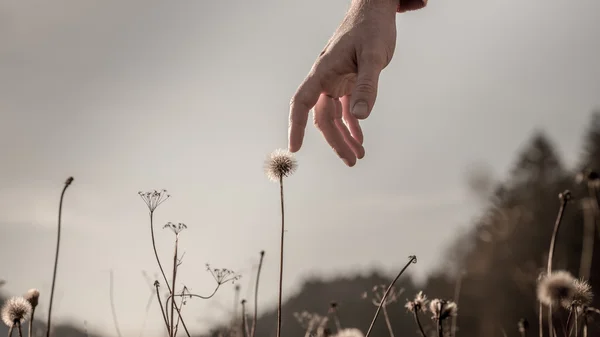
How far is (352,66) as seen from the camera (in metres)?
2.77

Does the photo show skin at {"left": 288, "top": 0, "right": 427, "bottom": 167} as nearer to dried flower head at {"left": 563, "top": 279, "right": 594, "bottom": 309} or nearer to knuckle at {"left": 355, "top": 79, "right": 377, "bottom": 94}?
knuckle at {"left": 355, "top": 79, "right": 377, "bottom": 94}

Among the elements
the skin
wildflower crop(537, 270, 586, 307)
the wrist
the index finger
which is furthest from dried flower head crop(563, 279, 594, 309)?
the wrist

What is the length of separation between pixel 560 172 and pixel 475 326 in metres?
9.14

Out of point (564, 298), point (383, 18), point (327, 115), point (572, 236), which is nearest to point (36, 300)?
point (327, 115)

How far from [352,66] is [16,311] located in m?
1.90

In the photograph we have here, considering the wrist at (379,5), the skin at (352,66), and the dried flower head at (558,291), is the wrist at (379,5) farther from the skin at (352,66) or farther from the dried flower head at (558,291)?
the dried flower head at (558,291)

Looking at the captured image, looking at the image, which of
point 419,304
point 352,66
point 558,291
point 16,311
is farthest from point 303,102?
point 16,311

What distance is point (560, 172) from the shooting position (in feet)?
106

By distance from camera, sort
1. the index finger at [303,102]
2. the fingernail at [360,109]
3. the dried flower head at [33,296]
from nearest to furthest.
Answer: the fingernail at [360,109] < the index finger at [303,102] < the dried flower head at [33,296]

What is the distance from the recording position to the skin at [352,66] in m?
2.54

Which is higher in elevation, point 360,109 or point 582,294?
point 360,109

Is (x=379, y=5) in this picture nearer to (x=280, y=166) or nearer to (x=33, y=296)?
(x=280, y=166)

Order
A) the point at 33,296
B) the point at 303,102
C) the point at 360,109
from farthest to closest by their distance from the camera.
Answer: the point at 33,296 < the point at 303,102 < the point at 360,109

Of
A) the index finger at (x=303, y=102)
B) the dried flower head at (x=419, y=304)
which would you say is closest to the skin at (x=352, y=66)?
the index finger at (x=303, y=102)
